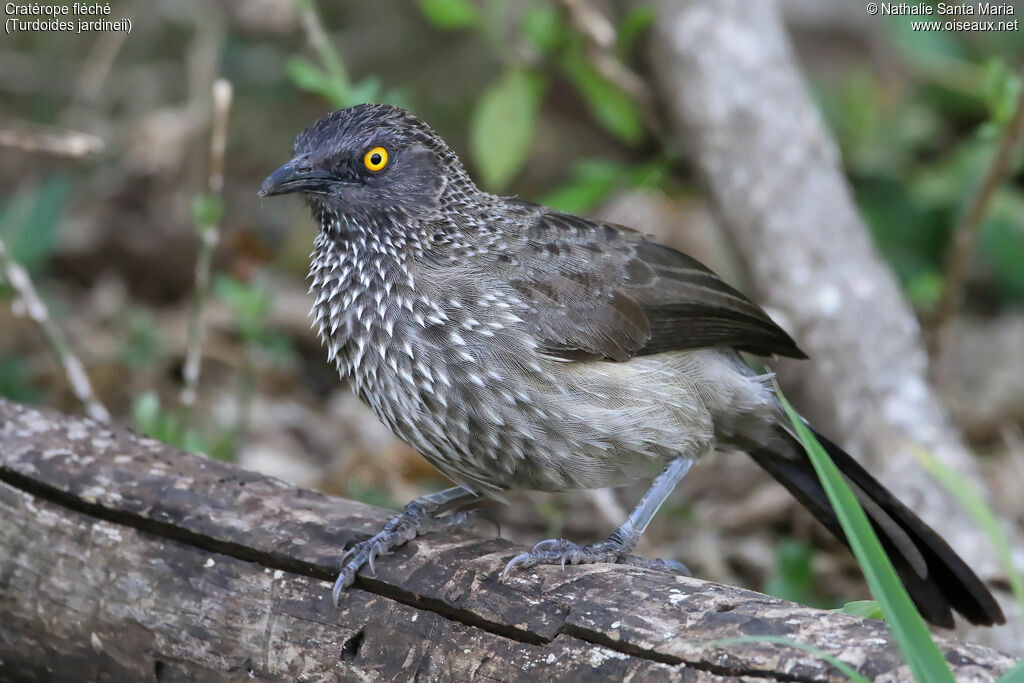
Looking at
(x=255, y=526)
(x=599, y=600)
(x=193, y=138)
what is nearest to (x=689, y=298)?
(x=599, y=600)

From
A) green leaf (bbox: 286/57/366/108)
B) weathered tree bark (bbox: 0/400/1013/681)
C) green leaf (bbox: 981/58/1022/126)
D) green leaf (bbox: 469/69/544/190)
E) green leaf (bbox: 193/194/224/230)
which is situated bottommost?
weathered tree bark (bbox: 0/400/1013/681)

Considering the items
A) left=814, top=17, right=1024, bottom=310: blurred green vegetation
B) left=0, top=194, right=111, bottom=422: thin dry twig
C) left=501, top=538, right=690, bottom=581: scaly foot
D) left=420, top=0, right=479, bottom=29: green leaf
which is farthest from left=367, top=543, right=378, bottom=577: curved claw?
left=814, top=17, right=1024, bottom=310: blurred green vegetation

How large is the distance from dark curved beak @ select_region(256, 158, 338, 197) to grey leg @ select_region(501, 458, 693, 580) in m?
1.53

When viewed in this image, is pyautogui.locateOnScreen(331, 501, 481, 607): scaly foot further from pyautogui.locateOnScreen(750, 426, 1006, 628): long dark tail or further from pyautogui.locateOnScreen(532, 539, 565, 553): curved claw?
pyautogui.locateOnScreen(750, 426, 1006, 628): long dark tail

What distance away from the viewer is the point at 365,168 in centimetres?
405

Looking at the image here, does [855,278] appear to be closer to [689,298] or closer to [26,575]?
[689,298]

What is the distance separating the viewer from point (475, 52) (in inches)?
376

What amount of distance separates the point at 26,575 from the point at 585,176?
3.51m

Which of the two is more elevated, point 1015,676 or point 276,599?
point 1015,676

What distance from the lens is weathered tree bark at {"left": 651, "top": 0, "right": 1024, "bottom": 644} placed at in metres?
4.92

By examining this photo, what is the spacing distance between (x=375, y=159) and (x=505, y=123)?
1.69m

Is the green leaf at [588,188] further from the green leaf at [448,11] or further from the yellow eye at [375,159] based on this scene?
the yellow eye at [375,159]

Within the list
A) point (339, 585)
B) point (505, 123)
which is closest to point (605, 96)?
point (505, 123)

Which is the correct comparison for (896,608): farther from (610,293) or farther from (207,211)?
(207,211)
